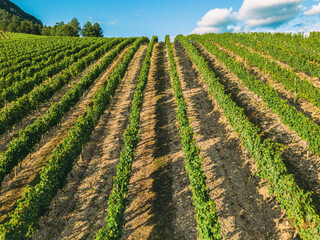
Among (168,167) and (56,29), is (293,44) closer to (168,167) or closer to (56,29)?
(168,167)

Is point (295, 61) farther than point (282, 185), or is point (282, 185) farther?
point (295, 61)

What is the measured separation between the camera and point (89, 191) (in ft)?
44.3

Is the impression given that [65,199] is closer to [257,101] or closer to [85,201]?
[85,201]

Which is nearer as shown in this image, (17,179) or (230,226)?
(230,226)

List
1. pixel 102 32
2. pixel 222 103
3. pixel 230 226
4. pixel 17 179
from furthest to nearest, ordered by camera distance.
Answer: pixel 102 32 → pixel 222 103 → pixel 17 179 → pixel 230 226

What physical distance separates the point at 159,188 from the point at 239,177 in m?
6.42

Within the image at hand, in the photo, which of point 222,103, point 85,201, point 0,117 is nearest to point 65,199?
point 85,201

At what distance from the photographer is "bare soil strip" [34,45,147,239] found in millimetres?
11250

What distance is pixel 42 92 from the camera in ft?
82.4

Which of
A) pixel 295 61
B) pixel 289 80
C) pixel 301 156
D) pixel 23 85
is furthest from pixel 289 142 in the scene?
pixel 23 85

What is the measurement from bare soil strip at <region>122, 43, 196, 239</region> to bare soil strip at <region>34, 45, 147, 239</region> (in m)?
2.10

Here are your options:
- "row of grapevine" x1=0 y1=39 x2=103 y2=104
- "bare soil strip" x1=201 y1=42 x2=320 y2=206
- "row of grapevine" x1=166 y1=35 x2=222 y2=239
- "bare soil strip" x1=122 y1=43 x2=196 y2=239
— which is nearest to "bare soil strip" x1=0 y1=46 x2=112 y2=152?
Result: "row of grapevine" x1=0 y1=39 x2=103 y2=104

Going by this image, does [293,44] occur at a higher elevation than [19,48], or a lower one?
lower

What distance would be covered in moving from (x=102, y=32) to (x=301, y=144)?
13047 cm
